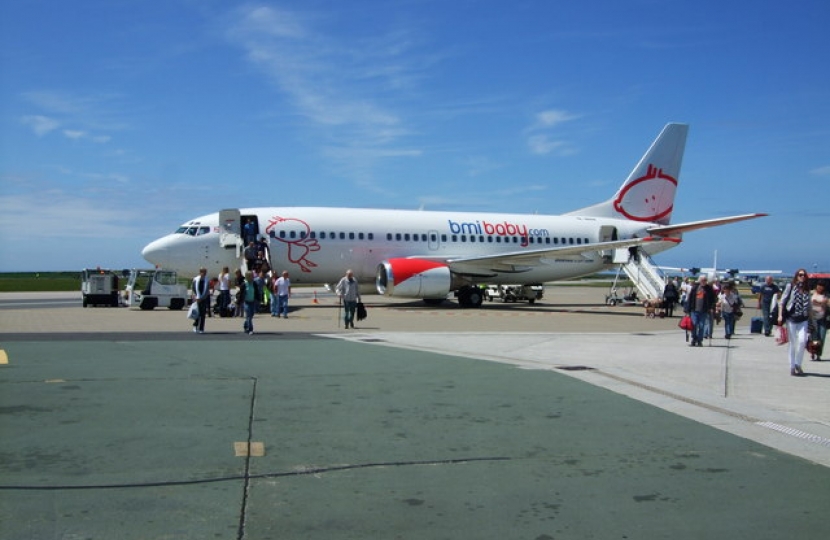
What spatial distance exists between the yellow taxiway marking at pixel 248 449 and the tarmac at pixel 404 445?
0.03 meters

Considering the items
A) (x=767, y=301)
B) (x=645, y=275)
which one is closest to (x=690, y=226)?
(x=645, y=275)

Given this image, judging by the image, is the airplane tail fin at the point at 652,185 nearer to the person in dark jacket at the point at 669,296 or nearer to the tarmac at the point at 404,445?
the person in dark jacket at the point at 669,296

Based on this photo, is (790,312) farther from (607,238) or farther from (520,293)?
(520,293)

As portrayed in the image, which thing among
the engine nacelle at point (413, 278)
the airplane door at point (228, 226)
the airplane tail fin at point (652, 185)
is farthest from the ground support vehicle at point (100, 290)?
the airplane tail fin at point (652, 185)

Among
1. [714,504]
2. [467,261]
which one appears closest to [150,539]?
[714,504]

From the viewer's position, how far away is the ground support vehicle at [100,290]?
30.1 m

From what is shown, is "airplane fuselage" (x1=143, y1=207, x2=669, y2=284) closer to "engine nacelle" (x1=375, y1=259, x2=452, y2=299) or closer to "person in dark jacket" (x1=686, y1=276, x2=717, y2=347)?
"engine nacelle" (x1=375, y1=259, x2=452, y2=299)

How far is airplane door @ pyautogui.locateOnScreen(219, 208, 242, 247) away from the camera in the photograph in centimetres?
2877

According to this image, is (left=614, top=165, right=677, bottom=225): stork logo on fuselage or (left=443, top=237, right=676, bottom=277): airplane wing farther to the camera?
(left=614, top=165, right=677, bottom=225): stork logo on fuselage

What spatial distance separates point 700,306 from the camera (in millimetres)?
15812

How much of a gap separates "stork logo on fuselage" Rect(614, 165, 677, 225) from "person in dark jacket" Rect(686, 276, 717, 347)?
2131 centimetres

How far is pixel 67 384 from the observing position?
30.7 ft

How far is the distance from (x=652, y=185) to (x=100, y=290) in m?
24.3

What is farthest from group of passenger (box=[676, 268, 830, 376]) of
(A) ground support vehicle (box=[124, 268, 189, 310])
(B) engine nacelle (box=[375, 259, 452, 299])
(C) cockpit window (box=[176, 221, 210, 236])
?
(C) cockpit window (box=[176, 221, 210, 236])
